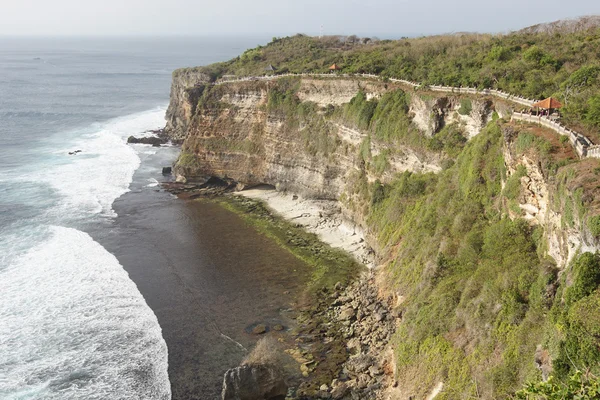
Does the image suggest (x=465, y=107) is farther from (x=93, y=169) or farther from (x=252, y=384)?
(x=93, y=169)

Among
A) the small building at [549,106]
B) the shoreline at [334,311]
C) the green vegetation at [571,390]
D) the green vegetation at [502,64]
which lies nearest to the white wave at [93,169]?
the shoreline at [334,311]

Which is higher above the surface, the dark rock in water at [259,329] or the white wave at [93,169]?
the white wave at [93,169]

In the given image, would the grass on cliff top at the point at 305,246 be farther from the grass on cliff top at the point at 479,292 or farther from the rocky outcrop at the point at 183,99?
the rocky outcrop at the point at 183,99

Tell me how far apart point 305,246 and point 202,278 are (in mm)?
10851

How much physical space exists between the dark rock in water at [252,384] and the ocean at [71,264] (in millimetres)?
4131

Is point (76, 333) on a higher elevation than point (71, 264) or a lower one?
lower

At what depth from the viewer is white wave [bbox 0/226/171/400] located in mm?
33188

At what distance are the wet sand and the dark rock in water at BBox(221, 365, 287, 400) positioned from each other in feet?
5.22

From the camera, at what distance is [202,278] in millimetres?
46969

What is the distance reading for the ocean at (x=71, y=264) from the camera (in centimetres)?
3425

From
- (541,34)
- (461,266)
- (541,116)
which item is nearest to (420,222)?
(461,266)

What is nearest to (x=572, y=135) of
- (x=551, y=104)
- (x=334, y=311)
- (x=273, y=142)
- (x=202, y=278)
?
(x=551, y=104)

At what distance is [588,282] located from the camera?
22.0m

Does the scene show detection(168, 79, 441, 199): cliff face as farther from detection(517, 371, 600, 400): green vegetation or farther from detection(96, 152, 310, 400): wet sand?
detection(517, 371, 600, 400): green vegetation
